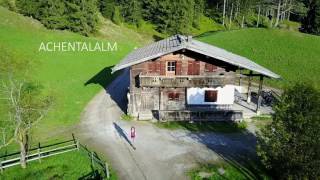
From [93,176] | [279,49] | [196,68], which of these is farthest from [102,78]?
[279,49]

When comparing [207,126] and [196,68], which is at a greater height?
[196,68]

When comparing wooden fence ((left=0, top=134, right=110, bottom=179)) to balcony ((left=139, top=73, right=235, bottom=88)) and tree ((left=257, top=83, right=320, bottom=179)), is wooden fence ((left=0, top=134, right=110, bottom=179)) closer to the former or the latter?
balcony ((left=139, top=73, right=235, bottom=88))

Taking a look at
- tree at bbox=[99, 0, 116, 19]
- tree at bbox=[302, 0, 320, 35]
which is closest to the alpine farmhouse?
tree at bbox=[302, 0, 320, 35]

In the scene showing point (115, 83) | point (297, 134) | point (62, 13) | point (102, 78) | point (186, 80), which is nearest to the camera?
point (297, 134)

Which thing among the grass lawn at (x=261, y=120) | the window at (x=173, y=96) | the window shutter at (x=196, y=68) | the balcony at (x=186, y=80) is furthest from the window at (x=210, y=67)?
the grass lawn at (x=261, y=120)

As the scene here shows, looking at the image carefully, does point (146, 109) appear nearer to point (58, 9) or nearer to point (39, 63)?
point (39, 63)

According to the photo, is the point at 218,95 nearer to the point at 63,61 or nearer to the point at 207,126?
the point at 207,126
